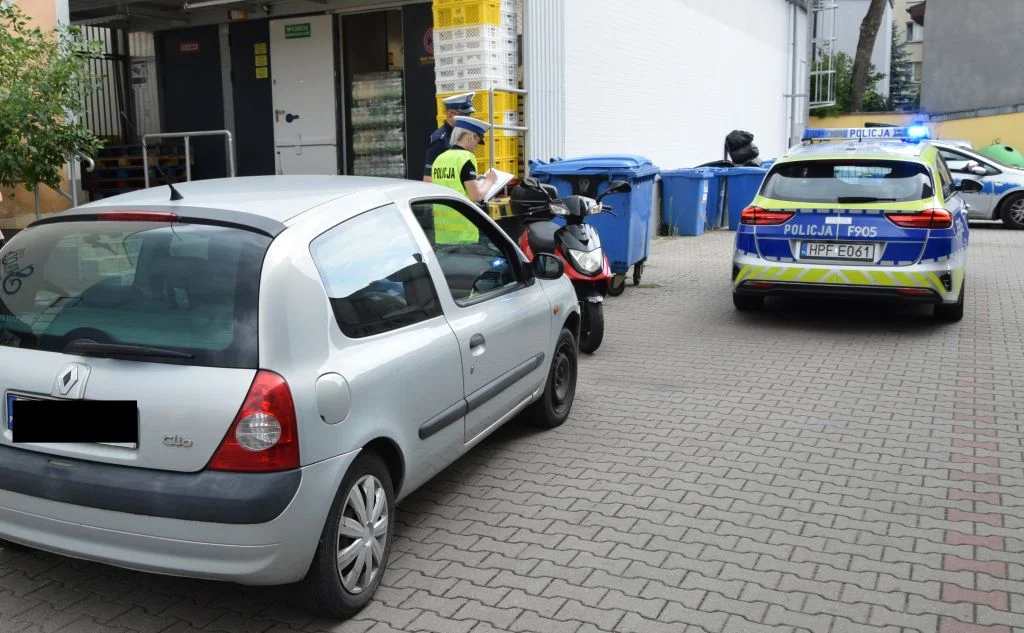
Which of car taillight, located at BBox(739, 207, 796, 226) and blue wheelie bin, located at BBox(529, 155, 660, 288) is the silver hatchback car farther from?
blue wheelie bin, located at BBox(529, 155, 660, 288)

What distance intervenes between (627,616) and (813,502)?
154 centimetres

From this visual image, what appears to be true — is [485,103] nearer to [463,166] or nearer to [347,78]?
[347,78]

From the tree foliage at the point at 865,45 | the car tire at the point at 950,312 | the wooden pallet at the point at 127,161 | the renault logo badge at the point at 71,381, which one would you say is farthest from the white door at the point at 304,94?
the tree foliage at the point at 865,45

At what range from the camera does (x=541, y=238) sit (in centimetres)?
761

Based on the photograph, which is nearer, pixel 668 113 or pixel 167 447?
pixel 167 447

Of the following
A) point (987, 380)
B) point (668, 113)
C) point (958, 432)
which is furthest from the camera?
point (668, 113)

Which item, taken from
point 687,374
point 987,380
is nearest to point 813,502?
point 687,374

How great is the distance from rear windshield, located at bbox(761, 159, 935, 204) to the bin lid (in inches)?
83.4

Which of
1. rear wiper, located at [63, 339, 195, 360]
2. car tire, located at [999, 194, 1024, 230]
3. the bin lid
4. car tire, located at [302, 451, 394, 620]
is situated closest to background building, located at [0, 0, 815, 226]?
the bin lid

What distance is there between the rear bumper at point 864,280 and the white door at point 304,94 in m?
8.01

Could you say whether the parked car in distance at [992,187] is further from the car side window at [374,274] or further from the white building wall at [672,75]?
the car side window at [374,274]

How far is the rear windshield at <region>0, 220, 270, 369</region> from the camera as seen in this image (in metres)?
3.25

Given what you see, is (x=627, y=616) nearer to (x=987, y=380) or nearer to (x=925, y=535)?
(x=925, y=535)

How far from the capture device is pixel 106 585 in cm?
380
